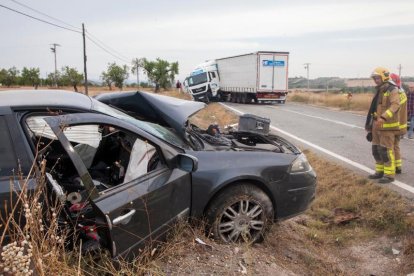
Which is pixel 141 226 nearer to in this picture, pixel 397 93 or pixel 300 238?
pixel 300 238

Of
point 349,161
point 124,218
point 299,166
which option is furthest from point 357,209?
point 124,218

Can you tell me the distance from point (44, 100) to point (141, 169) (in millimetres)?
989

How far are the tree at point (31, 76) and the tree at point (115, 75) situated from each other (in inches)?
517

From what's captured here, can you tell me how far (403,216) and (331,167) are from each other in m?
2.59

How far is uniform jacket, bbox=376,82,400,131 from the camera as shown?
6395 millimetres

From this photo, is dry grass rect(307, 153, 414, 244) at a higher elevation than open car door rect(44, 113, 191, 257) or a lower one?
lower

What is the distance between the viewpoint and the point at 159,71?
72375 millimetres

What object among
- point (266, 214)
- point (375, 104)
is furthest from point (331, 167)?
point (266, 214)

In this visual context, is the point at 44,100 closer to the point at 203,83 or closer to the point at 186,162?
the point at 186,162

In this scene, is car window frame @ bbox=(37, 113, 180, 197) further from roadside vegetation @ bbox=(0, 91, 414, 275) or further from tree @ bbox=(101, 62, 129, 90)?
tree @ bbox=(101, 62, 129, 90)

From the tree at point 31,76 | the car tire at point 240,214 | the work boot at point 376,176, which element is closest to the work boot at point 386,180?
the work boot at point 376,176

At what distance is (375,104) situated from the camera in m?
6.83

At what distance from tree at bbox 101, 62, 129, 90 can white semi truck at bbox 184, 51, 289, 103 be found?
39479mm

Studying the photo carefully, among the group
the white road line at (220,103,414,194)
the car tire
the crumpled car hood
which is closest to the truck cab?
the white road line at (220,103,414,194)
